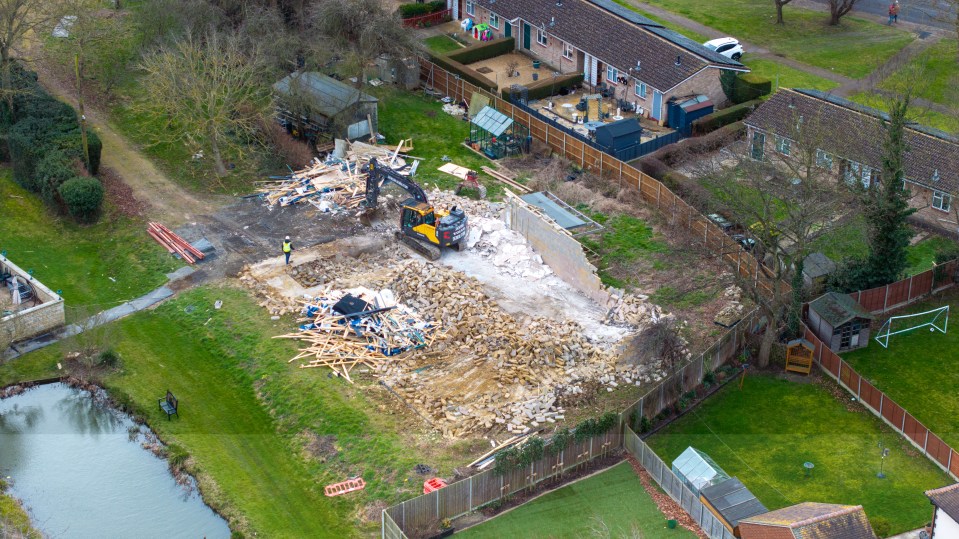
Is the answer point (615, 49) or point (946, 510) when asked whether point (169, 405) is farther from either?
point (615, 49)

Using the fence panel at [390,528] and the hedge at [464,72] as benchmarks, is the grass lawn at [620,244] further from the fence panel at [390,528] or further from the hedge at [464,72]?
the fence panel at [390,528]

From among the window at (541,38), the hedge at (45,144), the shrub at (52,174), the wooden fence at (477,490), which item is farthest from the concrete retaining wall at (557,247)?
the window at (541,38)

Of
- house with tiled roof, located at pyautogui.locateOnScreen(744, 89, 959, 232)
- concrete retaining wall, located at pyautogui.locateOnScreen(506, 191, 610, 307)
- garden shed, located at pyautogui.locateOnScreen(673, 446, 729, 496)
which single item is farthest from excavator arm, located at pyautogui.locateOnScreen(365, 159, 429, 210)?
garden shed, located at pyautogui.locateOnScreen(673, 446, 729, 496)

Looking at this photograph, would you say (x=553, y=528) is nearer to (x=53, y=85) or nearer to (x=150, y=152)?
(x=150, y=152)

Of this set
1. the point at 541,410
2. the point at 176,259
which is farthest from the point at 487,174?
the point at 541,410

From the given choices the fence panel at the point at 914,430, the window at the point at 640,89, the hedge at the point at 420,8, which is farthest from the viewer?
the hedge at the point at 420,8

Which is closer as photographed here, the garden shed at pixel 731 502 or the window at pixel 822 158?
the garden shed at pixel 731 502
